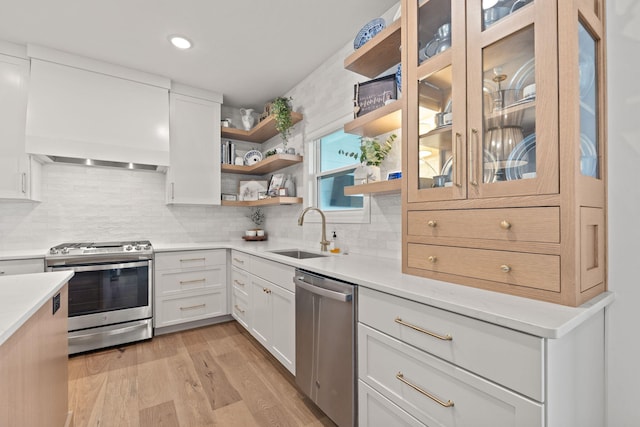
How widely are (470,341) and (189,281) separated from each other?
9.42 feet

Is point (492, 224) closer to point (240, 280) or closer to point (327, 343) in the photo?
point (327, 343)

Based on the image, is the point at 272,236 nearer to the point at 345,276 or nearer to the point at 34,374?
the point at 345,276

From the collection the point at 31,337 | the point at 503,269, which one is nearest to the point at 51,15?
the point at 31,337

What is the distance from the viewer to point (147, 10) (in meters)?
2.18

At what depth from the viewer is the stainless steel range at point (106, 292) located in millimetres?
2578

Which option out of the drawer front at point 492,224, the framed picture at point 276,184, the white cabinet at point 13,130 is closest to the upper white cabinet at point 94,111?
the white cabinet at point 13,130

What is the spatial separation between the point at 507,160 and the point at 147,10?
2.59 m

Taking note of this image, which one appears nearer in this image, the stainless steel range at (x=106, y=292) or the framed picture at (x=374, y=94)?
the framed picture at (x=374, y=94)

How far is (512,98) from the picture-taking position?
1.16 metres

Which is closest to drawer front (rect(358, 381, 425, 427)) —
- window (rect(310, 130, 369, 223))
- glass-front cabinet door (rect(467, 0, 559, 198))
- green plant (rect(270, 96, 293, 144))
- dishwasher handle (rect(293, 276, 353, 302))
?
dishwasher handle (rect(293, 276, 353, 302))

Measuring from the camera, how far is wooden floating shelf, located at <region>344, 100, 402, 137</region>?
1767 millimetres

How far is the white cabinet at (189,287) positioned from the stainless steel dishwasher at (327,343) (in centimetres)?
166

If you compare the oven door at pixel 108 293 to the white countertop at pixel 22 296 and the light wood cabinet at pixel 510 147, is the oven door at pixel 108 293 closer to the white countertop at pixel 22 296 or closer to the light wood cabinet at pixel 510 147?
the white countertop at pixel 22 296

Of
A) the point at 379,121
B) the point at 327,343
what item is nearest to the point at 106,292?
the point at 327,343
